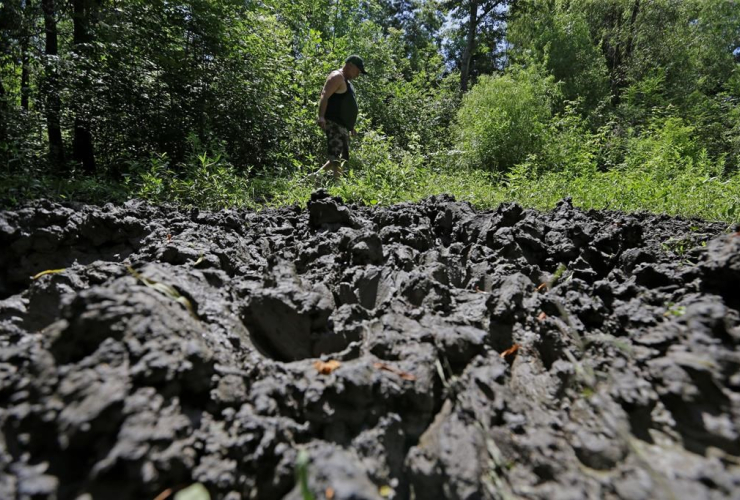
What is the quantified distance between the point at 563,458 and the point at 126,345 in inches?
48.2

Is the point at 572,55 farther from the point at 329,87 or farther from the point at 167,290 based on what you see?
the point at 167,290

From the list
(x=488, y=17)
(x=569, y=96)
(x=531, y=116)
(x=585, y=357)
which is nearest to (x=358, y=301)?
(x=585, y=357)

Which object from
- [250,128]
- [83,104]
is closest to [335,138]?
[250,128]

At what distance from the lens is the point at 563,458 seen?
39.5 inches

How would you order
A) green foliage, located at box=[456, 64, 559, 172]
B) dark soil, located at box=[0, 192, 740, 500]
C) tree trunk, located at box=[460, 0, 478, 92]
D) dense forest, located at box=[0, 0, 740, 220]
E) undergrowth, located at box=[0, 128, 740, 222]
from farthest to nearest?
tree trunk, located at box=[460, 0, 478, 92]
green foliage, located at box=[456, 64, 559, 172]
dense forest, located at box=[0, 0, 740, 220]
undergrowth, located at box=[0, 128, 740, 222]
dark soil, located at box=[0, 192, 740, 500]

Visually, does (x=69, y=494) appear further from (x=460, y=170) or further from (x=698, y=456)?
(x=460, y=170)

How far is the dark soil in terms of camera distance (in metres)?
0.88

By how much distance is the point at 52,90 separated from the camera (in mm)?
4867

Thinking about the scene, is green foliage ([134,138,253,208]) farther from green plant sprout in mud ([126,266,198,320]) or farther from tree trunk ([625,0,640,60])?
tree trunk ([625,0,640,60])

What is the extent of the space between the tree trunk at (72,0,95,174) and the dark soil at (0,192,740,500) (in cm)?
421

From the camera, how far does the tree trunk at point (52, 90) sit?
481cm

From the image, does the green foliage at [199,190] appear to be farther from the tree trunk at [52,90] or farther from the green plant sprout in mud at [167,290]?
the green plant sprout in mud at [167,290]

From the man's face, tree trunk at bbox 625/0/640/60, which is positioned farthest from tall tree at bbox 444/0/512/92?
the man's face

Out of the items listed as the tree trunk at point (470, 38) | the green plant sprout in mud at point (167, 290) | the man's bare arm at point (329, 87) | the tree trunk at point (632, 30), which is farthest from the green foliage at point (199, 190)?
the tree trunk at point (632, 30)
